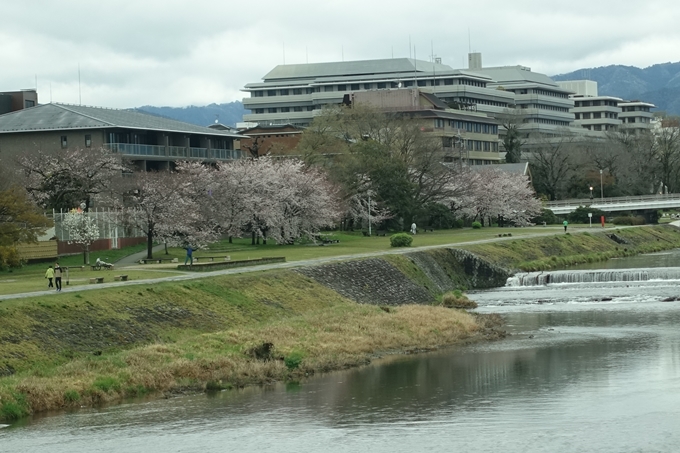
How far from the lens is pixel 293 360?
3869cm

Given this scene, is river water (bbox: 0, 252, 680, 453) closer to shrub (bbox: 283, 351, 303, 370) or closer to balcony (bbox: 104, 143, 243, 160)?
shrub (bbox: 283, 351, 303, 370)

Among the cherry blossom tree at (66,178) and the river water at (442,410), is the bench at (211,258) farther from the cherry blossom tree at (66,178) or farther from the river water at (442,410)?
the river water at (442,410)

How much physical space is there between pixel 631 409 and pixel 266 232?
56.2 meters

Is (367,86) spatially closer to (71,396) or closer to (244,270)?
(244,270)

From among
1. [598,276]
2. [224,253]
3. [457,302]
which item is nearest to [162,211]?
[224,253]

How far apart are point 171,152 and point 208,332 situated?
55957 mm

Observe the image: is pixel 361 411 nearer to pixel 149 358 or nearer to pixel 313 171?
pixel 149 358

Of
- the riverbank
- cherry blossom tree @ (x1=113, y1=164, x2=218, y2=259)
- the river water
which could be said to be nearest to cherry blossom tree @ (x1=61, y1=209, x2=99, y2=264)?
cherry blossom tree @ (x1=113, y1=164, x2=218, y2=259)

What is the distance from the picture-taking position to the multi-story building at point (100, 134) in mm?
90250

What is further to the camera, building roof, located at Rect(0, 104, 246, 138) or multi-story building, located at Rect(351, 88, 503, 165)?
multi-story building, located at Rect(351, 88, 503, 165)

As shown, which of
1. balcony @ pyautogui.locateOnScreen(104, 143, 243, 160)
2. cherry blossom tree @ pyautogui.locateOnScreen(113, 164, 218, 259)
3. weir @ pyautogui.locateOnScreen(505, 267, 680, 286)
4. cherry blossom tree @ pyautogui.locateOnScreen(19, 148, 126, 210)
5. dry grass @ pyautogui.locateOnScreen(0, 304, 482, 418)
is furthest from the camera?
balcony @ pyautogui.locateOnScreen(104, 143, 243, 160)

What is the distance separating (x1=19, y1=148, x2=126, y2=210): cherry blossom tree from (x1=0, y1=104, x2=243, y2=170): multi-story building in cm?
754

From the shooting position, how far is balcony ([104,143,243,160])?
9144 cm

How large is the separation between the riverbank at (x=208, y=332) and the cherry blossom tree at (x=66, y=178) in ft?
74.6
